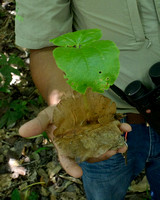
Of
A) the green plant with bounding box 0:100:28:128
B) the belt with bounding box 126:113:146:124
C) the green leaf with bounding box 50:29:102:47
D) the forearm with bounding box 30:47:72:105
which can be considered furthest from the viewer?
the green plant with bounding box 0:100:28:128

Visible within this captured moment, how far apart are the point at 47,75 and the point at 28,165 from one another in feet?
3.31

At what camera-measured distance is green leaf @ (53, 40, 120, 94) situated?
71cm

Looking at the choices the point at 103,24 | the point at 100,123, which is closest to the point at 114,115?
the point at 100,123

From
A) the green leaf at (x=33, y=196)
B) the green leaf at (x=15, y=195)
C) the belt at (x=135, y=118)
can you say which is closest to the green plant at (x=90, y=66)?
the belt at (x=135, y=118)

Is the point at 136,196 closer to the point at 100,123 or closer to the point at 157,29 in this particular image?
the point at 100,123

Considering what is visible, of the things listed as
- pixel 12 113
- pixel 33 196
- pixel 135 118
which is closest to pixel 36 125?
pixel 135 118

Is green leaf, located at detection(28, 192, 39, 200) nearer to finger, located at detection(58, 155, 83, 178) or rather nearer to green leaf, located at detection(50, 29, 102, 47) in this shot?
finger, located at detection(58, 155, 83, 178)

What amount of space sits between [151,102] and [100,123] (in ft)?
1.45

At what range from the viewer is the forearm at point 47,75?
1505 mm

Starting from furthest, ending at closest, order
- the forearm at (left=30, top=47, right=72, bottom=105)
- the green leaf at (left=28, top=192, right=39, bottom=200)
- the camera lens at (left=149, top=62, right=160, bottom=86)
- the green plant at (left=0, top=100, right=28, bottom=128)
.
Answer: the green plant at (left=0, top=100, right=28, bottom=128)
the green leaf at (left=28, top=192, right=39, bottom=200)
the forearm at (left=30, top=47, right=72, bottom=105)
the camera lens at (left=149, top=62, right=160, bottom=86)

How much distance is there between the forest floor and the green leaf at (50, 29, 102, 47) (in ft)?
4.53

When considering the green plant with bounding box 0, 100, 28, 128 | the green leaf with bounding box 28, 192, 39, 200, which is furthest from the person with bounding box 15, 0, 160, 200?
the green plant with bounding box 0, 100, 28, 128

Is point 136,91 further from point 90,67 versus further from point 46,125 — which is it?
point 90,67

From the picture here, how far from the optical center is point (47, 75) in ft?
5.26
